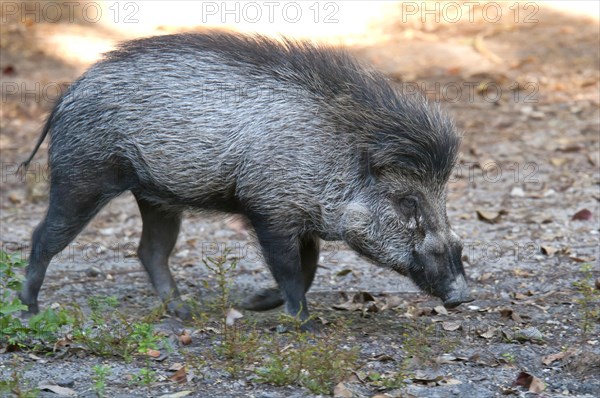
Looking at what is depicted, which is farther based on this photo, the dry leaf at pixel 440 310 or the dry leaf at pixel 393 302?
the dry leaf at pixel 393 302

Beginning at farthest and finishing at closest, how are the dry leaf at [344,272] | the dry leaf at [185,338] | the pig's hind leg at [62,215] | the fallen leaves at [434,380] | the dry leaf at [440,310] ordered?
the dry leaf at [344,272]
the dry leaf at [440,310]
the pig's hind leg at [62,215]
the dry leaf at [185,338]
the fallen leaves at [434,380]

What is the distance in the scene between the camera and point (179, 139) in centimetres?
642

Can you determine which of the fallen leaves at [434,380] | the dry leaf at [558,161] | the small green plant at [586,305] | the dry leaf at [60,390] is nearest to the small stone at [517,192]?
the dry leaf at [558,161]

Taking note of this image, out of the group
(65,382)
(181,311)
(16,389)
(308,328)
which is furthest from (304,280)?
(16,389)

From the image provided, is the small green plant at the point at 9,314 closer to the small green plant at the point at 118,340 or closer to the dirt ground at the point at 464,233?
the dirt ground at the point at 464,233

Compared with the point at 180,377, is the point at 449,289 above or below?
above

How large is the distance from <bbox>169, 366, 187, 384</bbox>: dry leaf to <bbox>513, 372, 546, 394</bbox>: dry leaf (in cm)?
176

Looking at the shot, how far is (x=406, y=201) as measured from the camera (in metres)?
6.30

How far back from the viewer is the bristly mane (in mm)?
6270

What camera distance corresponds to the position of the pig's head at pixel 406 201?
20.4ft

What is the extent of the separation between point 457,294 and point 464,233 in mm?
2381

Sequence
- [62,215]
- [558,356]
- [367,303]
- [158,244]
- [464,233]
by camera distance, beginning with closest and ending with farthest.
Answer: [558,356], [62,215], [367,303], [158,244], [464,233]

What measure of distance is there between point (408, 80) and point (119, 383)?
27.0 feet

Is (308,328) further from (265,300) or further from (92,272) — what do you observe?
(92,272)
